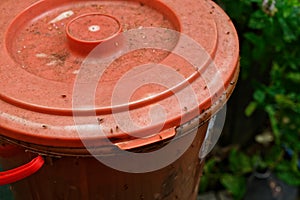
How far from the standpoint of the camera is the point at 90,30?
4.52ft

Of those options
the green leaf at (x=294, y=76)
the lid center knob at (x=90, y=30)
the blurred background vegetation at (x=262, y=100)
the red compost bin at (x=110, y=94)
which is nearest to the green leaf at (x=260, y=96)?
the blurred background vegetation at (x=262, y=100)

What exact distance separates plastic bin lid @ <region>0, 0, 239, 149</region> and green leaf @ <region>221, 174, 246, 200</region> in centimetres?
130

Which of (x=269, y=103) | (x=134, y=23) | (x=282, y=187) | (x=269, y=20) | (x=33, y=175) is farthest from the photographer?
(x=282, y=187)

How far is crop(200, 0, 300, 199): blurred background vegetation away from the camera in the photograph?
212 centimetres

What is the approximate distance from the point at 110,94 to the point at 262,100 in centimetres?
131

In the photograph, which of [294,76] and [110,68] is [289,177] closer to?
[294,76]

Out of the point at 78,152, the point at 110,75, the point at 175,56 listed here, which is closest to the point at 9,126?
the point at 78,152

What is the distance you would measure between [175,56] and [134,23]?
0.29 meters


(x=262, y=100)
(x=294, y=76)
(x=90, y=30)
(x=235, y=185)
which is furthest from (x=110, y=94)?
(x=235, y=185)

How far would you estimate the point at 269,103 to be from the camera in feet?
7.95

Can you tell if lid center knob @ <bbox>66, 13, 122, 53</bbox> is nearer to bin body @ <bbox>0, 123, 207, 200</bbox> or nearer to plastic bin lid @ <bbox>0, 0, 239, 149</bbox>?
plastic bin lid @ <bbox>0, 0, 239, 149</bbox>

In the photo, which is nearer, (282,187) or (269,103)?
(269,103)

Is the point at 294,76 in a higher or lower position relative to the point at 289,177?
higher

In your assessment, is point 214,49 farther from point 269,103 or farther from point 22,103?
point 269,103
